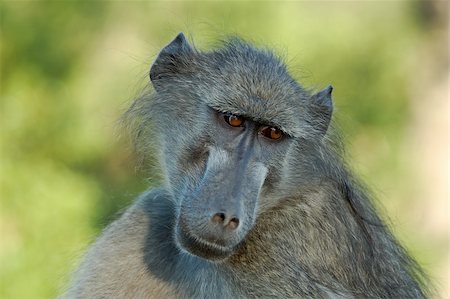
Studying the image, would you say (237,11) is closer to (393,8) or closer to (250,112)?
(393,8)

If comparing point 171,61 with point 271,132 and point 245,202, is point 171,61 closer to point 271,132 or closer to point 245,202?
point 271,132

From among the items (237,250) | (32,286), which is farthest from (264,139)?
(32,286)

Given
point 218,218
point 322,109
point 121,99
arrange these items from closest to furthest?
1. point 218,218
2. point 322,109
3. point 121,99

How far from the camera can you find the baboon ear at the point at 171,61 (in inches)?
177

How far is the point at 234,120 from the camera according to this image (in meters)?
4.23

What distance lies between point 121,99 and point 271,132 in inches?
261

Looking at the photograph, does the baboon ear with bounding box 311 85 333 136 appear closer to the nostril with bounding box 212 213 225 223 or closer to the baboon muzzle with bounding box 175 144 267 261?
the baboon muzzle with bounding box 175 144 267 261

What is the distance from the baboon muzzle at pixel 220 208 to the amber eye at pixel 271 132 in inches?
7.7

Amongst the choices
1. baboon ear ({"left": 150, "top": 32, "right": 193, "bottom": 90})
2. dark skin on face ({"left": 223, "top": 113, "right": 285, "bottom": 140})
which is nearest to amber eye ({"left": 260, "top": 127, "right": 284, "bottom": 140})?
dark skin on face ({"left": 223, "top": 113, "right": 285, "bottom": 140})

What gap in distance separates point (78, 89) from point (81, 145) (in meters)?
0.72

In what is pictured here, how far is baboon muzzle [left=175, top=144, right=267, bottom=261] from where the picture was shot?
3889 mm

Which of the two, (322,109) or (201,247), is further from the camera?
(322,109)

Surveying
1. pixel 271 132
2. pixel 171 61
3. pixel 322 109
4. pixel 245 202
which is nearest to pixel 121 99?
pixel 171 61

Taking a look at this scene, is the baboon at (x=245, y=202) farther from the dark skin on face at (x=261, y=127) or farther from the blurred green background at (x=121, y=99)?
the blurred green background at (x=121, y=99)
